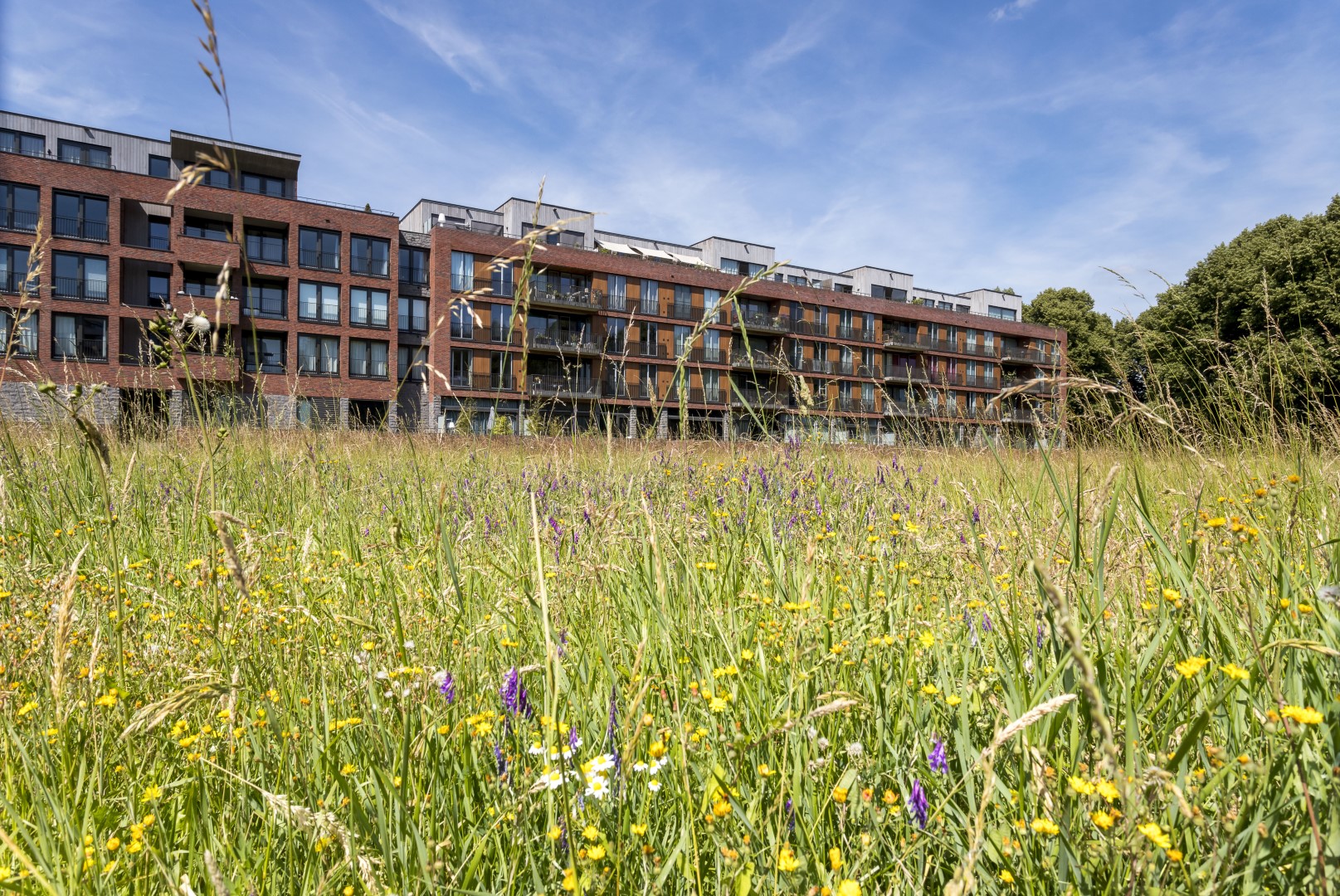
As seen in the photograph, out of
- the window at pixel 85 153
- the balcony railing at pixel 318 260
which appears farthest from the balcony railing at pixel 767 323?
the window at pixel 85 153

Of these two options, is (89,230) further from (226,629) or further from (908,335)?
(908,335)

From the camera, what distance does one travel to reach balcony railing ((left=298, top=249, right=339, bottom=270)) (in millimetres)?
38344

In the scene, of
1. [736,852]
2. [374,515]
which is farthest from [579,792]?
[374,515]

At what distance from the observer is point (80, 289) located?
1316 inches

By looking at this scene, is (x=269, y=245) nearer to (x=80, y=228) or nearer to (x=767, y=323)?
(x=80, y=228)

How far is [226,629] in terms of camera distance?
5.47 feet

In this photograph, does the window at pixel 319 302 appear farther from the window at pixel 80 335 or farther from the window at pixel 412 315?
the window at pixel 80 335

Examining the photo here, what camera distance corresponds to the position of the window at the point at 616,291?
4547cm

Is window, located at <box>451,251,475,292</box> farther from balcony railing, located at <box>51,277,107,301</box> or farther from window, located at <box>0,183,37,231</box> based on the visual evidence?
window, located at <box>0,183,37,231</box>

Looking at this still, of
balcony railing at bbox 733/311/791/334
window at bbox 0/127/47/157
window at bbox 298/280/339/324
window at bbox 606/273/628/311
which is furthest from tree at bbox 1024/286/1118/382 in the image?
window at bbox 0/127/47/157

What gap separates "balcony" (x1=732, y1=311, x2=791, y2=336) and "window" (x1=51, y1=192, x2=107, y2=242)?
33850mm

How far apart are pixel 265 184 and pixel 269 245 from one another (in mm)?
5670

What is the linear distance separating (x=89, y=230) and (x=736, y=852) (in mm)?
44521

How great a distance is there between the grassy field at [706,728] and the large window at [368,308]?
134ft
